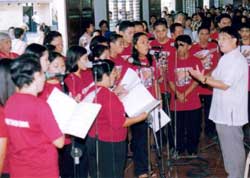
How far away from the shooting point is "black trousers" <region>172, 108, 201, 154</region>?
191 inches

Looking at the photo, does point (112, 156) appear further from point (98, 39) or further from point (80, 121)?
point (98, 39)

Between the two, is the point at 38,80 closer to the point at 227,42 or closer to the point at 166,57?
the point at 227,42

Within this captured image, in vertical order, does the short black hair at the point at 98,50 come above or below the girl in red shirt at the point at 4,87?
above

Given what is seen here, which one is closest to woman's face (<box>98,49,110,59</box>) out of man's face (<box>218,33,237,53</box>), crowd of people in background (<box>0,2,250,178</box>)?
crowd of people in background (<box>0,2,250,178</box>)

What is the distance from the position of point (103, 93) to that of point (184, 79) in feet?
5.30

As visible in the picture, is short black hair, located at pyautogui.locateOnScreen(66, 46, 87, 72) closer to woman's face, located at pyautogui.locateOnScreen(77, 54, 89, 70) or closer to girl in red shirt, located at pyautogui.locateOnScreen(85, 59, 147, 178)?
woman's face, located at pyautogui.locateOnScreen(77, 54, 89, 70)

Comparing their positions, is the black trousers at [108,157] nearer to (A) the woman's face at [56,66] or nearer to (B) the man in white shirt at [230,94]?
(A) the woman's face at [56,66]

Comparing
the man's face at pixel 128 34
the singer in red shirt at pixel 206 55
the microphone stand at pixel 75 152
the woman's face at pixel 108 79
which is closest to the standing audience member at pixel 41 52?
the microphone stand at pixel 75 152

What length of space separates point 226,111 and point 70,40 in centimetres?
470

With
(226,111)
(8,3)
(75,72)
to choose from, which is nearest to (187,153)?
(226,111)

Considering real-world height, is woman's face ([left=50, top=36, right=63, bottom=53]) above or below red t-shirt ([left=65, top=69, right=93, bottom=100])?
above

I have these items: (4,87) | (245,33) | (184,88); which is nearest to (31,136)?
(4,87)

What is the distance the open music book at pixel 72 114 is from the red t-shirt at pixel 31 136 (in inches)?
9.8

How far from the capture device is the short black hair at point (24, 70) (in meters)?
2.55
